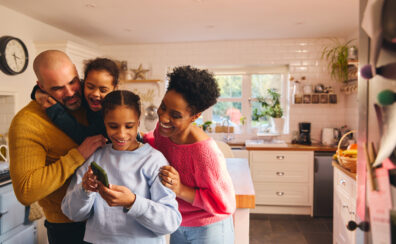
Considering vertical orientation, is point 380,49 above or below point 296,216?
above

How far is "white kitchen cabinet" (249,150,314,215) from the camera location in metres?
3.82

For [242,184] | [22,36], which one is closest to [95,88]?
[242,184]

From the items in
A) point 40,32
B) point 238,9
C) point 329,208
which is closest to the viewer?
point 238,9

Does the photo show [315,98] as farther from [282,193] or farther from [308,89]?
[282,193]

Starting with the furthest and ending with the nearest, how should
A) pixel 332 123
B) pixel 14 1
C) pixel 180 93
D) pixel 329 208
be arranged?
pixel 332 123 < pixel 329 208 < pixel 14 1 < pixel 180 93

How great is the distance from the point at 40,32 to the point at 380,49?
11.8 feet

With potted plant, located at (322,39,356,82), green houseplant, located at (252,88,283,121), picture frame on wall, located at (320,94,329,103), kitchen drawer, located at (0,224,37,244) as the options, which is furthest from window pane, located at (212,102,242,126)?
kitchen drawer, located at (0,224,37,244)

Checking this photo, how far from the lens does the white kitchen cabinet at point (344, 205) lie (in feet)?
Result: 6.97

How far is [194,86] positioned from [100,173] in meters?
0.46

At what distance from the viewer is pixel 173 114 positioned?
3.51 ft

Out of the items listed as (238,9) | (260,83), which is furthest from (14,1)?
(260,83)

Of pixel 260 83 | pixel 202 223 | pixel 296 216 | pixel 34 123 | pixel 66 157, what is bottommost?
pixel 296 216

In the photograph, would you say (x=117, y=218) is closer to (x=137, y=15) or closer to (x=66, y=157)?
(x=66, y=157)

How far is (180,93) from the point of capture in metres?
1.07
